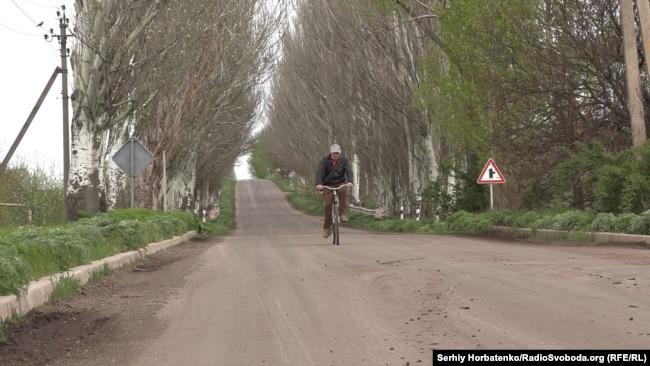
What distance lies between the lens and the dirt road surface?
19.5 feet

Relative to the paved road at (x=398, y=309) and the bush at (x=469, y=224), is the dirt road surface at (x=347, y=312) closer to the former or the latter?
the paved road at (x=398, y=309)

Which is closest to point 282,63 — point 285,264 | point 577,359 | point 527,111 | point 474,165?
point 474,165

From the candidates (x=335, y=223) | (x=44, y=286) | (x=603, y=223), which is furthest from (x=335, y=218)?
(x=44, y=286)

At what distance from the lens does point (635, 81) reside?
61.1 feet

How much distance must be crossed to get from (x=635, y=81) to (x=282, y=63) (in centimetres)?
3070

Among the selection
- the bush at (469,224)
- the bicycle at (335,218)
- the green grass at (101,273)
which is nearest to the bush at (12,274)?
the green grass at (101,273)

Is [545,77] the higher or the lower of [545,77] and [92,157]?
the higher

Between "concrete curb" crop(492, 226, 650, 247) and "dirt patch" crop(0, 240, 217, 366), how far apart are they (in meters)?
8.36

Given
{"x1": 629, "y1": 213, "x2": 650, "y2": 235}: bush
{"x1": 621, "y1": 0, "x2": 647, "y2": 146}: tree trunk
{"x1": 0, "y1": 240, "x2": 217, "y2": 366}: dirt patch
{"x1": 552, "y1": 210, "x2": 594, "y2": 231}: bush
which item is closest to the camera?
{"x1": 0, "y1": 240, "x2": 217, "y2": 366}: dirt patch

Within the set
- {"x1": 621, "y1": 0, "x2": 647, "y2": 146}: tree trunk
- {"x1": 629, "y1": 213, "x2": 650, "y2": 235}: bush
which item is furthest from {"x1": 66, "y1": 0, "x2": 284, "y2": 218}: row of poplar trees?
{"x1": 629, "y1": 213, "x2": 650, "y2": 235}: bush

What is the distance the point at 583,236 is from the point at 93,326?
1148 cm

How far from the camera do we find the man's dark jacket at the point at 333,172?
1602cm

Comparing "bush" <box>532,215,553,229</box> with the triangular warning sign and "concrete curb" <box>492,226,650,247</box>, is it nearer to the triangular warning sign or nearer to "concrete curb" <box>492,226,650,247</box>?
"concrete curb" <box>492,226,650,247</box>

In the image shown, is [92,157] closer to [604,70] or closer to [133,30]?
[133,30]
